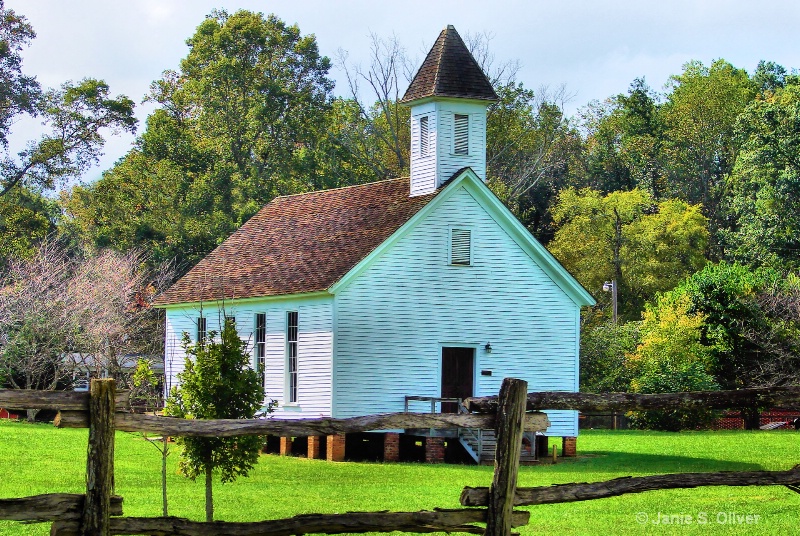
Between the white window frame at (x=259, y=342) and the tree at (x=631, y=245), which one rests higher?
the tree at (x=631, y=245)

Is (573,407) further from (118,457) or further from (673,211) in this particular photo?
(673,211)

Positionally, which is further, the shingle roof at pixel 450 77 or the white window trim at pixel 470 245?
the shingle roof at pixel 450 77

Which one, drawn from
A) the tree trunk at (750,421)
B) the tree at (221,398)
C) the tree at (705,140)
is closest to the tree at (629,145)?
the tree at (705,140)

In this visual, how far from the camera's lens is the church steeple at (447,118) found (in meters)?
34.1

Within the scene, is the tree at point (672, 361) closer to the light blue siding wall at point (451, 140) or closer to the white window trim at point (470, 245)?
the white window trim at point (470, 245)

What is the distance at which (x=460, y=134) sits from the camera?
34.3 meters

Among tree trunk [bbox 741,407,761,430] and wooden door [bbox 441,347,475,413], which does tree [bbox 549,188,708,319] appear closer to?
tree trunk [bbox 741,407,761,430]

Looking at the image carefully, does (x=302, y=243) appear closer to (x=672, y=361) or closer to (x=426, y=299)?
(x=426, y=299)

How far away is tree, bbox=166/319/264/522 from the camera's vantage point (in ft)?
57.1

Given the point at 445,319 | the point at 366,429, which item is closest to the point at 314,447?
the point at 445,319

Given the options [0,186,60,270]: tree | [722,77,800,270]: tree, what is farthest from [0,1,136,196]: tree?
[722,77,800,270]: tree

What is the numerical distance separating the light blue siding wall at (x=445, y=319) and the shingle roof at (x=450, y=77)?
2950 millimetres

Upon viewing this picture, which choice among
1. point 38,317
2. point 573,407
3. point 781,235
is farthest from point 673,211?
point 573,407

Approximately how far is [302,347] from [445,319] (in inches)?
149
